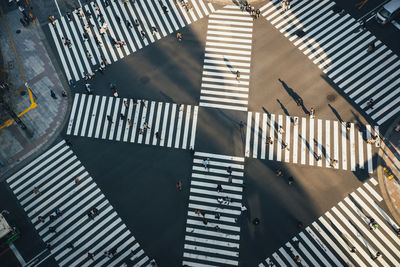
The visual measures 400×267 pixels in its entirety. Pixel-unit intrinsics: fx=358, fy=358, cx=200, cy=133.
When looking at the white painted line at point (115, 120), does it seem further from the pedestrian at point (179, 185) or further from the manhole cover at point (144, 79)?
the pedestrian at point (179, 185)

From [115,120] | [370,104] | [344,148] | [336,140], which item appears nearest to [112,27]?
[115,120]

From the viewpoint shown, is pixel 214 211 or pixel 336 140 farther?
pixel 336 140

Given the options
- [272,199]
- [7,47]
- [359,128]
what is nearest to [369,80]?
[359,128]

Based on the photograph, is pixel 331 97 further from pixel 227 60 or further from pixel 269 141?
pixel 227 60

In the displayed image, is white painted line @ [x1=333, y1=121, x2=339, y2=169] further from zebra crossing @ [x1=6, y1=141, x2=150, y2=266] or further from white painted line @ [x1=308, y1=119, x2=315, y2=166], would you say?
zebra crossing @ [x1=6, y1=141, x2=150, y2=266]

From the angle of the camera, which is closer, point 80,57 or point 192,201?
point 192,201

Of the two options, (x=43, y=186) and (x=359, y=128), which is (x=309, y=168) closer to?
(x=359, y=128)
